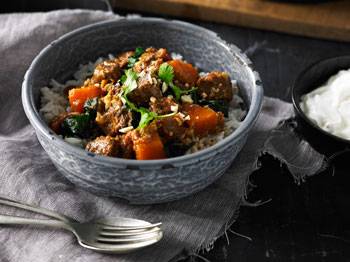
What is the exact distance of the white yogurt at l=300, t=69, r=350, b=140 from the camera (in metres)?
3.36

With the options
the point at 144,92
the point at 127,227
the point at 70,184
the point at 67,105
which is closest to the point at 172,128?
the point at 144,92

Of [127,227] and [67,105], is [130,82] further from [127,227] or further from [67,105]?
[127,227]

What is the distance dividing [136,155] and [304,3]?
7.88 feet

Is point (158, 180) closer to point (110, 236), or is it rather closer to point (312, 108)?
point (110, 236)

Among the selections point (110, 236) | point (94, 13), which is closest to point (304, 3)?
point (94, 13)

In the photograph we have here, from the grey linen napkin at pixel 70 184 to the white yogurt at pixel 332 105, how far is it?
0.62 ft

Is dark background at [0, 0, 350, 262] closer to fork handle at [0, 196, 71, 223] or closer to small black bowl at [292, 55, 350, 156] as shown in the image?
small black bowl at [292, 55, 350, 156]

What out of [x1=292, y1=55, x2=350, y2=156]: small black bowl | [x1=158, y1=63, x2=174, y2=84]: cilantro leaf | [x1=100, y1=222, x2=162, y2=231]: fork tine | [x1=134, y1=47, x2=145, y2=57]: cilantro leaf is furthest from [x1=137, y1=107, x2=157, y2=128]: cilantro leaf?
[x1=292, y1=55, x2=350, y2=156]: small black bowl

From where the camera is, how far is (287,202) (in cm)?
321

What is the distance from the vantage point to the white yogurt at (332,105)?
11.0 ft

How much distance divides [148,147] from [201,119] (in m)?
0.37

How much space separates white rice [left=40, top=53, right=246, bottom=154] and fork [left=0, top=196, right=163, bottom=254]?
443mm

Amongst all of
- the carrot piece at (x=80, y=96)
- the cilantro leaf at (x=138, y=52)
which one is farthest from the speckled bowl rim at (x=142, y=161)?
the cilantro leaf at (x=138, y=52)

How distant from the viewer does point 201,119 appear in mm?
3064
